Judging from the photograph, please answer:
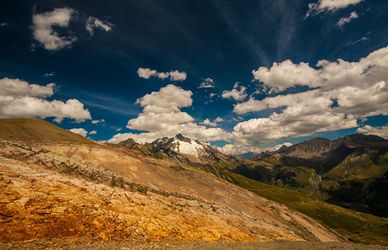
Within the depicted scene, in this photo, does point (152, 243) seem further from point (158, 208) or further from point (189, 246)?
point (158, 208)

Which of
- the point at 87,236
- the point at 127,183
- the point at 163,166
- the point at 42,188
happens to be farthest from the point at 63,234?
the point at 163,166

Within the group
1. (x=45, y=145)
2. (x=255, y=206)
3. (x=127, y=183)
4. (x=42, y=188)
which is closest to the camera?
(x=42, y=188)

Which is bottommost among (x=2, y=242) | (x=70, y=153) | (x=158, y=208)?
(x=2, y=242)

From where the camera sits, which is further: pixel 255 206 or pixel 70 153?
pixel 255 206

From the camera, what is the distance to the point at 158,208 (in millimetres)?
48469

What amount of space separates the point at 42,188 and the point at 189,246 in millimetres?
22445

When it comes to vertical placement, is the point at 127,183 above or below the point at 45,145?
below

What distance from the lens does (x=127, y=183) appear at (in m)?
72.5

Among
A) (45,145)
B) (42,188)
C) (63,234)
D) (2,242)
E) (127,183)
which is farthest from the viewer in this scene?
(45,145)

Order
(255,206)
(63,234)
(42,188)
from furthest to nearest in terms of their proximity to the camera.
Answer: (255,206) → (42,188) → (63,234)

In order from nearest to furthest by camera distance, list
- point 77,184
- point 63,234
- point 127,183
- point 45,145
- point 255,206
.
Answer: point 63,234 → point 77,184 → point 127,183 → point 45,145 → point 255,206

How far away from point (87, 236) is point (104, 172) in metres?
41.8

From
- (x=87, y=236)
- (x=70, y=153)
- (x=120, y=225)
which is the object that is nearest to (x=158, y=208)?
(x=120, y=225)

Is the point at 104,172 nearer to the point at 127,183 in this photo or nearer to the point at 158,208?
the point at 127,183
